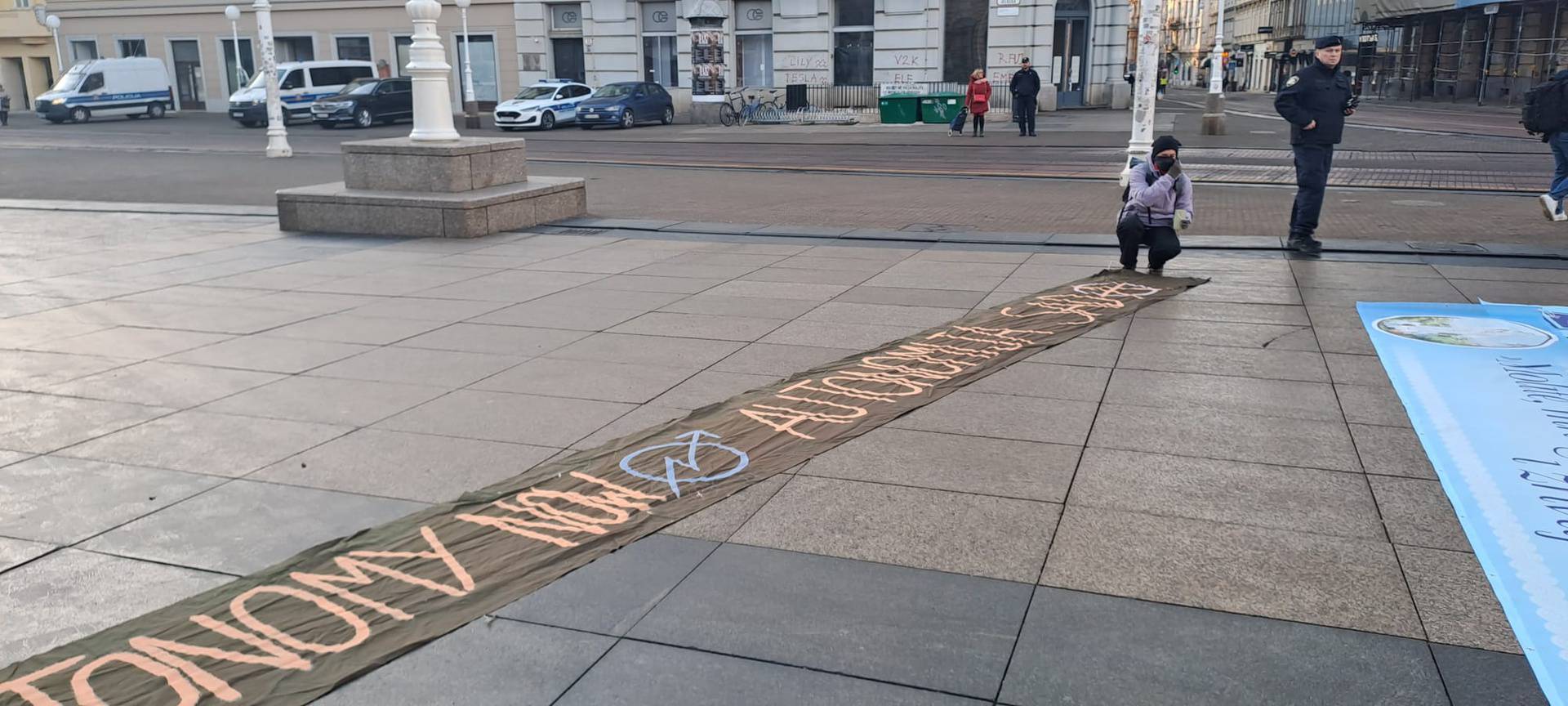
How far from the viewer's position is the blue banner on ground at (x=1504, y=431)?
3502 mm

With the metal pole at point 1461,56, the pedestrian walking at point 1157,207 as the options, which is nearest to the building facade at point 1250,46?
the metal pole at point 1461,56

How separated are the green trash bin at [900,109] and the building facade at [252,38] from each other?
15439mm

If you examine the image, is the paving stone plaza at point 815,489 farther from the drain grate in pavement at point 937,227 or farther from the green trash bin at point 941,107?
the green trash bin at point 941,107

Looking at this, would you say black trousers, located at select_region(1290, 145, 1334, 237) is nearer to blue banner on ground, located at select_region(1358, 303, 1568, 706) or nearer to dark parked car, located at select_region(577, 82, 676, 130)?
blue banner on ground, located at select_region(1358, 303, 1568, 706)

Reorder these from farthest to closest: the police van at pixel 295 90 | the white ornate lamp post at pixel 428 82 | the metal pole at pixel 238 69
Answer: the metal pole at pixel 238 69
the police van at pixel 295 90
the white ornate lamp post at pixel 428 82

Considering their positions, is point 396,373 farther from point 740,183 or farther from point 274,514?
point 740,183

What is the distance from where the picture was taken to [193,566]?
12.6 feet

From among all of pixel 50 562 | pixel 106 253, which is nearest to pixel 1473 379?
pixel 50 562

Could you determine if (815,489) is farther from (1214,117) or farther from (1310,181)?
(1214,117)

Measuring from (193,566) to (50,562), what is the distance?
50 centimetres

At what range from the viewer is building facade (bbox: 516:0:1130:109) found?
3772 cm

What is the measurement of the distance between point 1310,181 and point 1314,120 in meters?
0.53

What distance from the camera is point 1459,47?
152 feet

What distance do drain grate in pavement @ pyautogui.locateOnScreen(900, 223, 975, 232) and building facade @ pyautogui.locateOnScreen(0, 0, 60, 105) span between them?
174 feet
